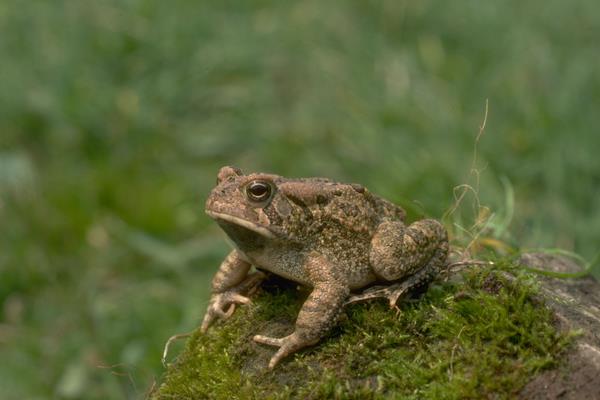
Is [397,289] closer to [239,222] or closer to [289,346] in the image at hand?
[289,346]

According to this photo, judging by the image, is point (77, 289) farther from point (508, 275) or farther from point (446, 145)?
point (508, 275)

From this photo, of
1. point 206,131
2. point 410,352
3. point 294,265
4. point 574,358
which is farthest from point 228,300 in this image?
point 206,131

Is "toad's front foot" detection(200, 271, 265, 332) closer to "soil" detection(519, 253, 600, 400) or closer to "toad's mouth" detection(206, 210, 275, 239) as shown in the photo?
A: "toad's mouth" detection(206, 210, 275, 239)

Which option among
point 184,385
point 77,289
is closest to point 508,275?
point 184,385

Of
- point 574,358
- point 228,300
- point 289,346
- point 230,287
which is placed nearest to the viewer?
point 574,358

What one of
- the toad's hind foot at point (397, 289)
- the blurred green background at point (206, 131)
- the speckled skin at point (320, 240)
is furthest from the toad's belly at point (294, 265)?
the blurred green background at point (206, 131)

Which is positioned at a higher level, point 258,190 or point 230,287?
point 258,190

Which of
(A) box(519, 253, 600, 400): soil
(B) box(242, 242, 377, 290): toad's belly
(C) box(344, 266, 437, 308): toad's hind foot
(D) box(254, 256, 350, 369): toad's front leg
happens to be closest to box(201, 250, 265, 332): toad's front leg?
(B) box(242, 242, 377, 290): toad's belly
